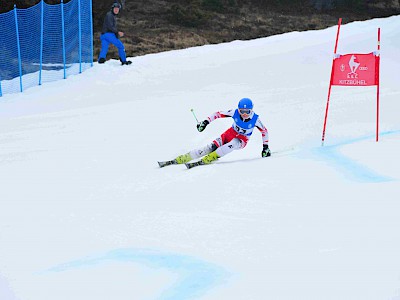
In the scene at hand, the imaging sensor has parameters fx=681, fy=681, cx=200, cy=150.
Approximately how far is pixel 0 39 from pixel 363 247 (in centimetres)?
1216

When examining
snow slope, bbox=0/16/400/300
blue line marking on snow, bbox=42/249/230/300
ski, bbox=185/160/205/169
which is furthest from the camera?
ski, bbox=185/160/205/169

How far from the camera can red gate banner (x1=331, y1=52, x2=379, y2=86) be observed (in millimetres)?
11125

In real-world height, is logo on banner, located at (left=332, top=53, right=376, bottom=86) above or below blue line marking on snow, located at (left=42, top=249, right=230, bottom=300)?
above

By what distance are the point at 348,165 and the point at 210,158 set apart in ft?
6.79

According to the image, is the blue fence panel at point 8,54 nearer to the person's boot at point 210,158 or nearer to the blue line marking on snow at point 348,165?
the person's boot at point 210,158

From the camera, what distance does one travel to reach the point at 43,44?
1722cm

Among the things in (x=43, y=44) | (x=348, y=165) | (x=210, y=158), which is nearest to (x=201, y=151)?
(x=210, y=158)

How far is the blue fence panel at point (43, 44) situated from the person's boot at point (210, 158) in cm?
750

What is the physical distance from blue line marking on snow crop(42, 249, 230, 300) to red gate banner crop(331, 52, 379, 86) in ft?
19.3

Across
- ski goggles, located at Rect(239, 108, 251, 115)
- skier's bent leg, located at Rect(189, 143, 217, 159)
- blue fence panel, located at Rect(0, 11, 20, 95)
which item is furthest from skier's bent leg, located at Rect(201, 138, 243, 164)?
blue fence panel, located at Rect(0, 11, 20, 95)

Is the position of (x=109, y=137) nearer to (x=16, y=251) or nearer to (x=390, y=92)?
(x=16, y=251)

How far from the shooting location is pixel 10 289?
5707mm

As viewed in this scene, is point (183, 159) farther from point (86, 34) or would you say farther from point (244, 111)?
point (86, 34)

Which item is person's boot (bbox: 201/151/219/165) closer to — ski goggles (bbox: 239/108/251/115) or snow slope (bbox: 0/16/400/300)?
snow slope (bbox: 0/16/400/300)
